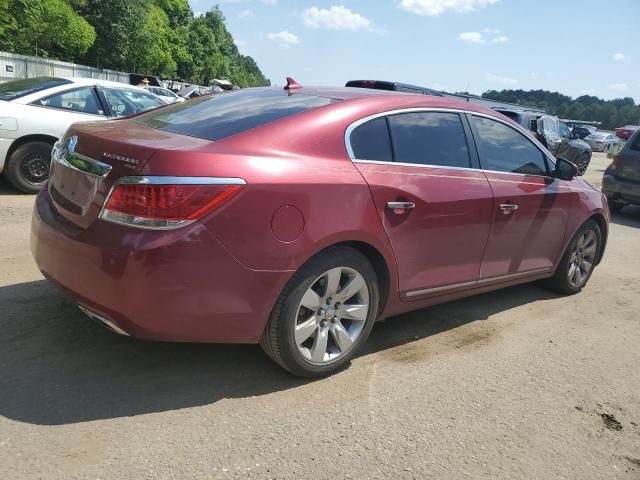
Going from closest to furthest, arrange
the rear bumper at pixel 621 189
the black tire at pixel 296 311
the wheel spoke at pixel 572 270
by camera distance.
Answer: the black tire at pixel 296 311 < the wheel spoke at pixel 572 270 < the rear bumper at pixel 621 189

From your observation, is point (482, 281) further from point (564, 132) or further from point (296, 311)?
point (564, 132)

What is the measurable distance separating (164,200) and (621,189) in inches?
377

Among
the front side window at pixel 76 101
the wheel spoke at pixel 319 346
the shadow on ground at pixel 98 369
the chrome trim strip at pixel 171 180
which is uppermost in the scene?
the chrome trim strip at pixel 171 180

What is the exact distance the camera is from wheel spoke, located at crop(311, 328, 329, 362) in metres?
3.23

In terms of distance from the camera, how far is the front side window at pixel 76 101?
24.2ft

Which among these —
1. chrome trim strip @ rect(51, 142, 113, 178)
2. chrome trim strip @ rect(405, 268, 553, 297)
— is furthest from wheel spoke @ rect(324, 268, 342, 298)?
chrome trim strip @ rect(51, 142, 113, 178)

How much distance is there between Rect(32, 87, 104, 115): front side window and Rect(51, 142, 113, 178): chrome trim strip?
4585mm

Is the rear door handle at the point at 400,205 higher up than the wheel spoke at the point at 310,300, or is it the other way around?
the rear door handle at the point at 400,205

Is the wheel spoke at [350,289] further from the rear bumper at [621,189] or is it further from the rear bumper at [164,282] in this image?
the rear bumper at [621,189]

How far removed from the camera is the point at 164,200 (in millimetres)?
2656

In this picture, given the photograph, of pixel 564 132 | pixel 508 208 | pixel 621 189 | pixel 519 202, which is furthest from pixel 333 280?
pixel 564 132

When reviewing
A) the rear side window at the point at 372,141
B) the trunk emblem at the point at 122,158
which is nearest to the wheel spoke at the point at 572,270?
the rear side window at the point at 372,141

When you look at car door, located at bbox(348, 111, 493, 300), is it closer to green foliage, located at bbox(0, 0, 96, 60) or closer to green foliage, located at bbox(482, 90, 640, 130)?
green foliage, located at bbox(0, 0, 96, 60)

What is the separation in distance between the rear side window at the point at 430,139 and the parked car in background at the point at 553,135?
1155 cm
